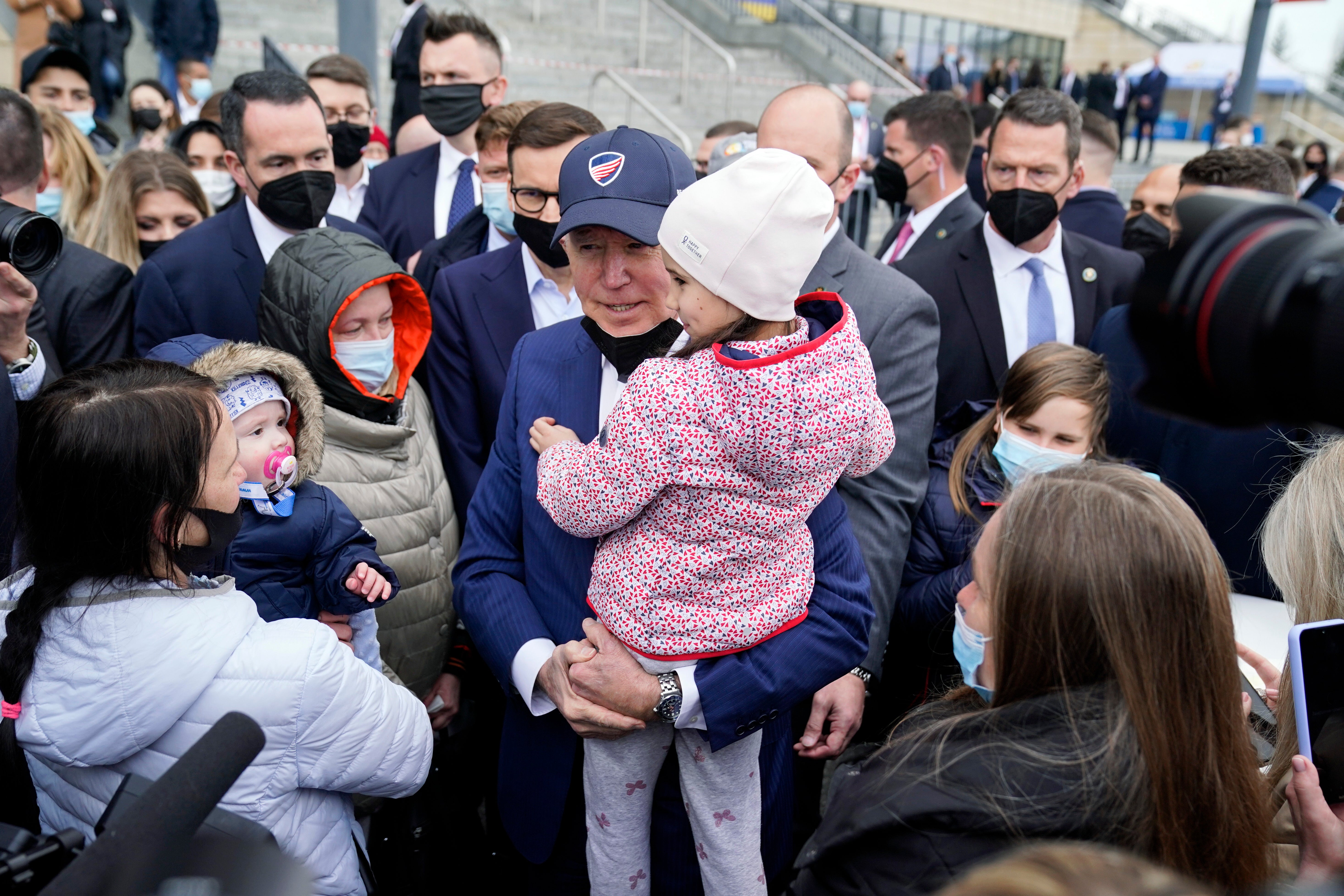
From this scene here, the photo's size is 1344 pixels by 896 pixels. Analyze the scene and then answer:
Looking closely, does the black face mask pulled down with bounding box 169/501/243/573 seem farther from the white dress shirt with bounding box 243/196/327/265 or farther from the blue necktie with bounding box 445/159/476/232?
the blue necktie with bounding box 445/159/476/232

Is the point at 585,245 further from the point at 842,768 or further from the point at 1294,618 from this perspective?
the point at 1294,618

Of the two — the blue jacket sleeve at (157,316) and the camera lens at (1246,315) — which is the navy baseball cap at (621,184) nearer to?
the camera lens at (1246,315)

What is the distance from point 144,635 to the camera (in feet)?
5.40

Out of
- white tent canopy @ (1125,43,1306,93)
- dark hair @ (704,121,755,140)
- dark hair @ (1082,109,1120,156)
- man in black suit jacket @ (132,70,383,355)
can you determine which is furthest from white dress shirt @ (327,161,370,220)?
white tent canopy @ (1125,43,1306,93)

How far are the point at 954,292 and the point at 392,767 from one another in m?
2.65

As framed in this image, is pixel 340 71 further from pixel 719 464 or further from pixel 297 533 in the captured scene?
pixel 719 464

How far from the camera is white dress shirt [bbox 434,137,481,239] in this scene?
484cm

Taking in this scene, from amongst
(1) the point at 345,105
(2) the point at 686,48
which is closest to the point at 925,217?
(1) the point at 345,105

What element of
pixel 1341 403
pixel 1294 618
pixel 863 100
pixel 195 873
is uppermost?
pixel 1341 403

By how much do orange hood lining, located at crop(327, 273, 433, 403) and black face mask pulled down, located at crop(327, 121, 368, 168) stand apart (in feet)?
9.08

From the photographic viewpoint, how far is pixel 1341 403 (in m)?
0.87

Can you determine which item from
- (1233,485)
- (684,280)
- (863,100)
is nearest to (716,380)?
(684,280)

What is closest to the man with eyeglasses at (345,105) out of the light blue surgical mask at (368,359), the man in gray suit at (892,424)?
the light blue surgical mask at (368,359)

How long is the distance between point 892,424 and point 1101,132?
4.64m
